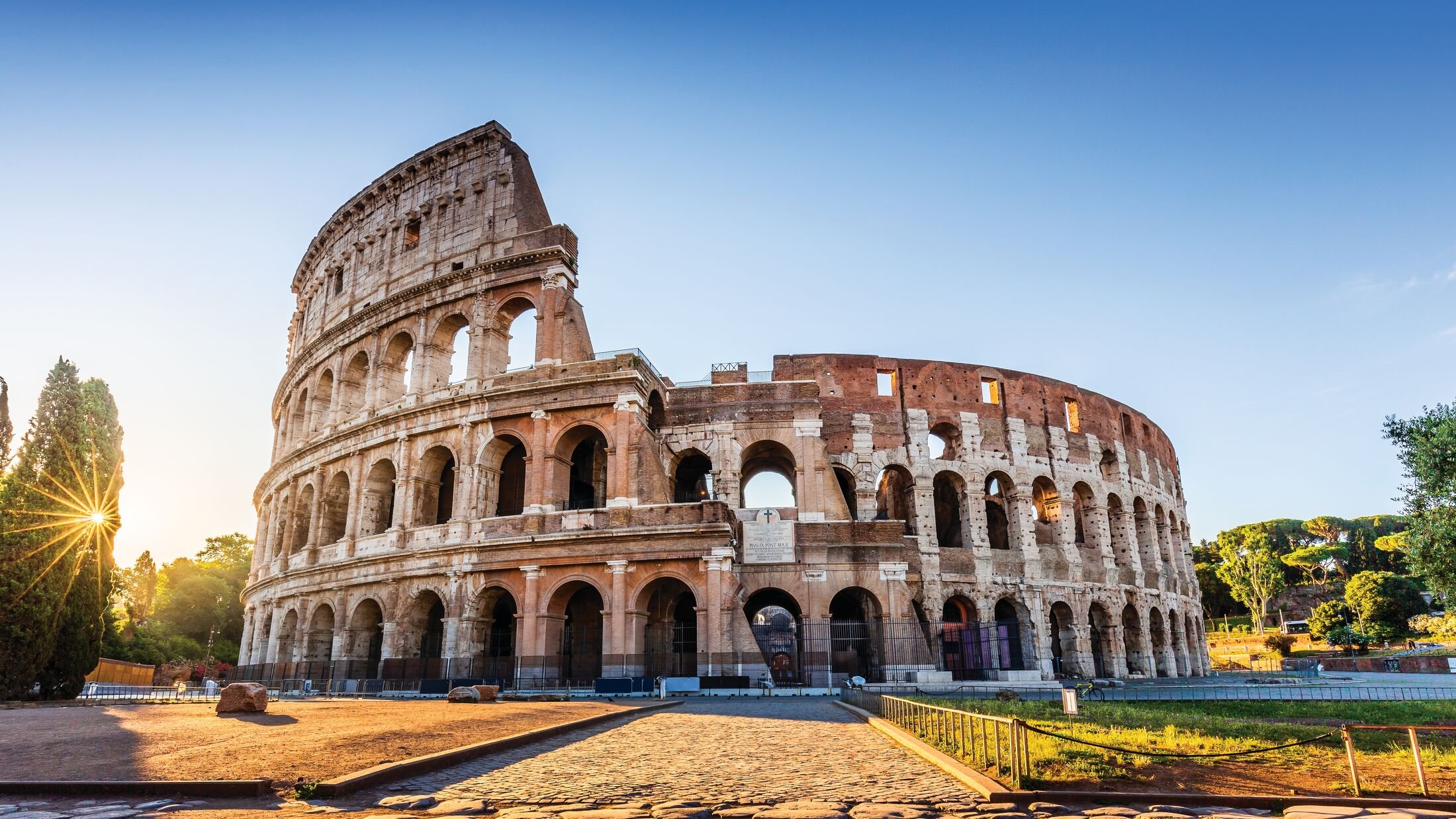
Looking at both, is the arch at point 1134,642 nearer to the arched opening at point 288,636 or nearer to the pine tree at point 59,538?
the arched opening at point 288,636

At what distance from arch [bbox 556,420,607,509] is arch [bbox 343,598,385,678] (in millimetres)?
6653

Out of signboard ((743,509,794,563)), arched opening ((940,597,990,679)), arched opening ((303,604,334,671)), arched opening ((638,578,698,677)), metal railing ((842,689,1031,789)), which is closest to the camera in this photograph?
metal railing ((842,689,1031,789))

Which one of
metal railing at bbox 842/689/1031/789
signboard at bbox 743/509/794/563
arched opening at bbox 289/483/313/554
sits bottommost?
metal railing at bbox 842/689/1031/789

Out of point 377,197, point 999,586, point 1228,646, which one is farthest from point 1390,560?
point 377,197

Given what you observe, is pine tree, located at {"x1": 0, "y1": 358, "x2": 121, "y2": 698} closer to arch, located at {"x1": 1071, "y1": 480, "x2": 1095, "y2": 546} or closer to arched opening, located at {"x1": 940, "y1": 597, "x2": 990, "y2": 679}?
arched opening, located at {"x1": 940, "y1": 597, "x2": 990, "y2": 679}

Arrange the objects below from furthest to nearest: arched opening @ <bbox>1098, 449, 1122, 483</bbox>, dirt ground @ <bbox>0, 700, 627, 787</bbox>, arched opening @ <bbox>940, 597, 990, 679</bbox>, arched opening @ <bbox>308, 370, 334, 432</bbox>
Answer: arched opening @ <bbox>1098, 449, 1122, 483</bbox>
arched opening @ <bbox>308, 370, 334, 432</bbox>
arched opening @ <bbox>940, 597, 990, 679</bbox>
dirt ground @ <bbox>0, 700, 627, 787</bbox>

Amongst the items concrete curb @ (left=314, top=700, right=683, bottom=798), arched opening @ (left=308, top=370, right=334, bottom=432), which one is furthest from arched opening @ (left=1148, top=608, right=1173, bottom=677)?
arched opening @ (left=308, top=370, right=334, bottom=432)

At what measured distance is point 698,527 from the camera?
2138 cm

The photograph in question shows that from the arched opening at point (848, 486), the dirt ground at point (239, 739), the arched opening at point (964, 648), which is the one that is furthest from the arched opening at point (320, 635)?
the arched opening at point (964, 648)

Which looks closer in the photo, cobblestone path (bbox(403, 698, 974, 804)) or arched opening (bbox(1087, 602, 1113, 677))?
cobblestone path (bbox(403, 698, 974, 804))

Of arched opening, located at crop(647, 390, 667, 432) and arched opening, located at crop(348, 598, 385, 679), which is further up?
arched opening, located at crop(647, 390, 667, 432)

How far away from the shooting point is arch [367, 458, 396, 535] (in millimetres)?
26172

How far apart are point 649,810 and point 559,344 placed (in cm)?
2041

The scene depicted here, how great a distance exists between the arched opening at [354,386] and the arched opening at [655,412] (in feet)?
34.6
